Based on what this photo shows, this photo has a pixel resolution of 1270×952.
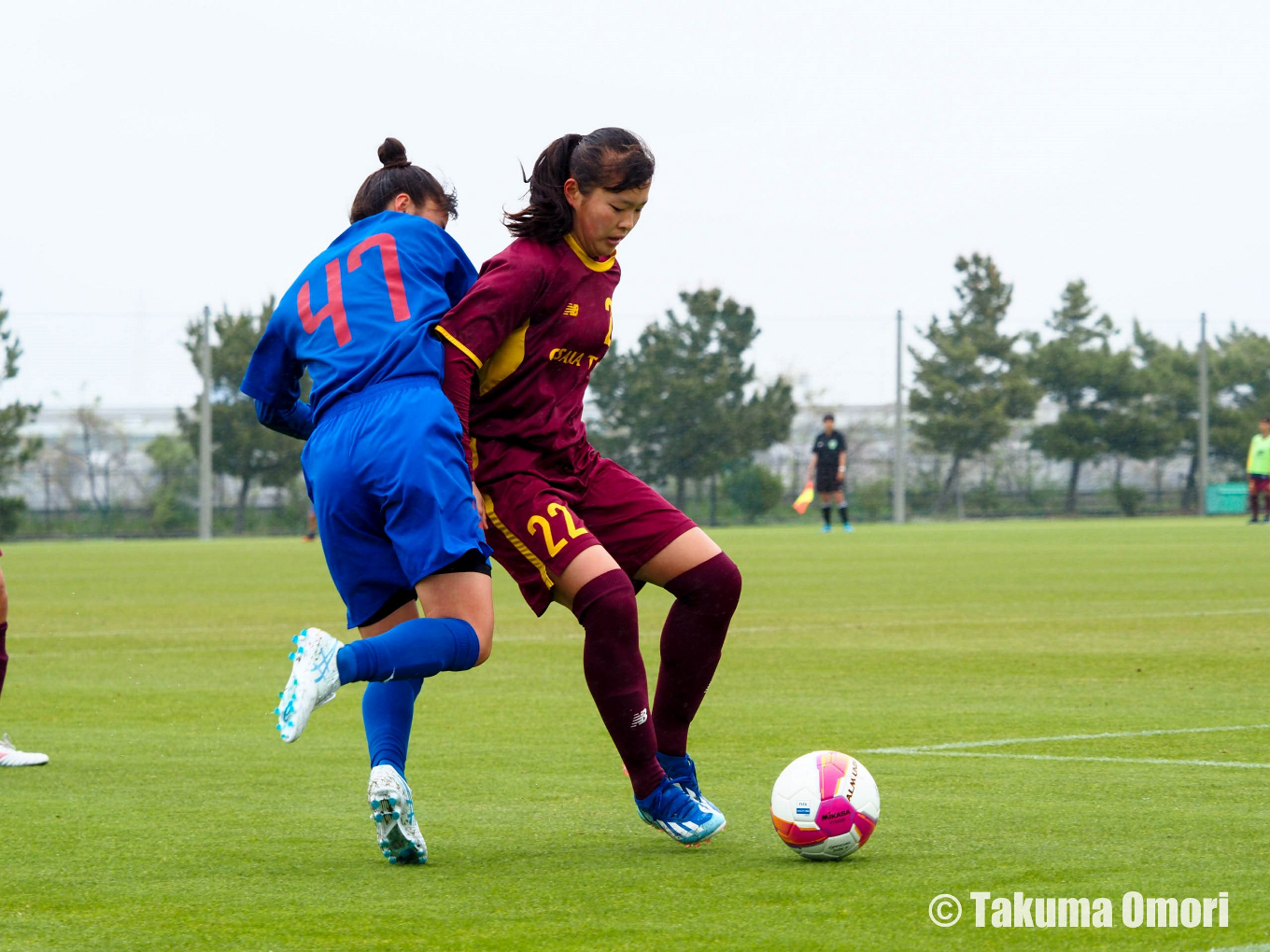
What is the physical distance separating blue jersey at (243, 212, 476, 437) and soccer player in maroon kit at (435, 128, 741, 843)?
11cm

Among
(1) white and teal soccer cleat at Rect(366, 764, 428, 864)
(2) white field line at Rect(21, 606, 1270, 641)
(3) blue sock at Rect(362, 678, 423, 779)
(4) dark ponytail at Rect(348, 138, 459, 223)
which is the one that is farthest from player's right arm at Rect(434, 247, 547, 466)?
(2) white field line at Rect(21, 606, 1270, 641)

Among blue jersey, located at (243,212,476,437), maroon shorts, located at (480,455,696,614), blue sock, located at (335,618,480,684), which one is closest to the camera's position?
blue sock, located at (335,618,480,684)

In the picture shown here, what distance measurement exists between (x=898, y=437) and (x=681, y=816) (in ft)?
127

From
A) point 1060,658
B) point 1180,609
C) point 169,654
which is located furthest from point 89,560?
point 1060,658

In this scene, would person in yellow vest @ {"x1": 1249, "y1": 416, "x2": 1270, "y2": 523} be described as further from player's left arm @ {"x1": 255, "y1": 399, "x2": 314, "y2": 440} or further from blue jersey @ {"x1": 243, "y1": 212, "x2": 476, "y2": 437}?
blue jersey @ {"x1": 243, "y1": 212, "x2": 476, "y2": 437}

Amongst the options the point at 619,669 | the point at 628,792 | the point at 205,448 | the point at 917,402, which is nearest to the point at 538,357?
the point at 619,669

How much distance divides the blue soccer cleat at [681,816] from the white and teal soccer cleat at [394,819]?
0.62 metres

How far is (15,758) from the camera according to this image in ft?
20.1

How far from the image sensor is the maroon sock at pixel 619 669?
4551mm

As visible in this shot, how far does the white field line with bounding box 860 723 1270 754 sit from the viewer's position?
6289mm

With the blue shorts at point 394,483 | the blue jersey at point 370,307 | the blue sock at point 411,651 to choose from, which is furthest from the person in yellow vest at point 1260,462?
the blue sock at point 411,651

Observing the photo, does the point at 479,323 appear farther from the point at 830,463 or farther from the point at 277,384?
the point at 830,463

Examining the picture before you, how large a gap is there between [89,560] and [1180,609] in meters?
18.0

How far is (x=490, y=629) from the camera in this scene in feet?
14.6
